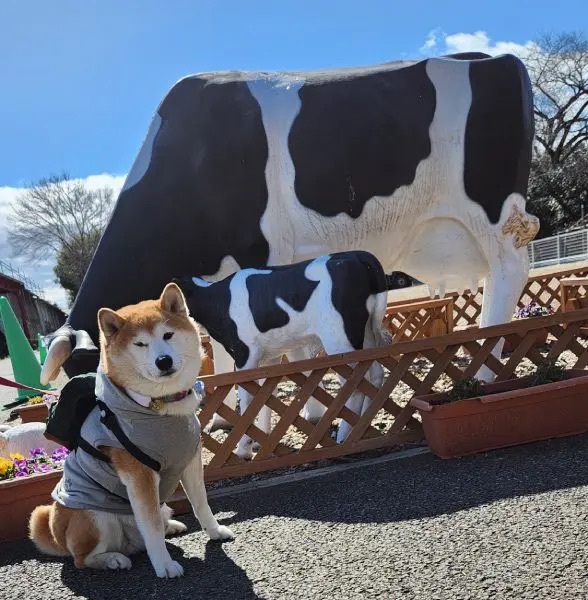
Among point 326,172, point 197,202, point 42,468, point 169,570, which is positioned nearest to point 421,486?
point 169,570

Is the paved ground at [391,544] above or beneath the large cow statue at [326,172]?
beneath

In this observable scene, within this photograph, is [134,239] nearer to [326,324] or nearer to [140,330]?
[326,324]

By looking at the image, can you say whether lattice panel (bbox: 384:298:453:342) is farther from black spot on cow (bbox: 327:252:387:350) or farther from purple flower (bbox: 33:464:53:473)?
purple flower (bbox: 33:464:53:473)

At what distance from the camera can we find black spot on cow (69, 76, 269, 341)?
4.80 metres

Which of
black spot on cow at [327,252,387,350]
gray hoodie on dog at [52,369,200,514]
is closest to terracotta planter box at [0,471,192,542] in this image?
gray hoodie on dog at [52,369,200,514]

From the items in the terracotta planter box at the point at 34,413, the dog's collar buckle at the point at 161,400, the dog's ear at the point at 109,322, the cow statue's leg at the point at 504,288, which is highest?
the dog's ear at the point at 109,322

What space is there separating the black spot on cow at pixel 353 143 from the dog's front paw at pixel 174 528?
9.05 ft

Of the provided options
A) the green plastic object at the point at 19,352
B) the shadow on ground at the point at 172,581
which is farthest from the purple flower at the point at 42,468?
the green plastic object at the point at 19,352

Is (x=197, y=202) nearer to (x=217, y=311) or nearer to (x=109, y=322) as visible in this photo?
(x=217, y=311)

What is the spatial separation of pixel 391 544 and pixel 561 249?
26.5 m

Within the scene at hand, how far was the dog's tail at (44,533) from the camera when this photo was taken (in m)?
2.94

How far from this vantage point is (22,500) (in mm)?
3416

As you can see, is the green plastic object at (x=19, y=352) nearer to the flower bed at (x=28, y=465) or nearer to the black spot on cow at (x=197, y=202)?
the black spot on cow at (x=197, y=202)

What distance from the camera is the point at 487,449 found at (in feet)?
12.3
